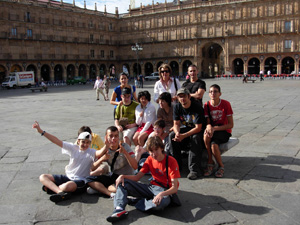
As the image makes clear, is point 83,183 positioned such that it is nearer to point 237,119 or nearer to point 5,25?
point 237,119

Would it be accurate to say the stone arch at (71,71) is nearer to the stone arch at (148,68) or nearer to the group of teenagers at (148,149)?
the stone arch at (148,68)

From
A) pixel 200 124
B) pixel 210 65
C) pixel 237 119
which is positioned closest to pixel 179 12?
pixel 210 65

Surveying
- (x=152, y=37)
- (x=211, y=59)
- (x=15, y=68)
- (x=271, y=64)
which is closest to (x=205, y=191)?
(x=15, y=68)

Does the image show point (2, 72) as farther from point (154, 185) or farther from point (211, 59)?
point (154, 185)

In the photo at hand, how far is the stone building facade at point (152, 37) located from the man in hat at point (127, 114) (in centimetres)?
4102

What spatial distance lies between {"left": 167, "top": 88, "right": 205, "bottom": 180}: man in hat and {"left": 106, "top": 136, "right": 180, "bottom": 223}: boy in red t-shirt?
900mm

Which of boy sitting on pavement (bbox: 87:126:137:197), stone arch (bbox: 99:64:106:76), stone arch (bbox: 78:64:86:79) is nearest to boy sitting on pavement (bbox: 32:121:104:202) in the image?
boy sitting on pavement (bbox: 87:126:137:197)

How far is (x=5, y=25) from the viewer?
42.3 m

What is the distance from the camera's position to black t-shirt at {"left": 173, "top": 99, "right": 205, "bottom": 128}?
4.80m

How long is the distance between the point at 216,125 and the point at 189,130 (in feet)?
1.45

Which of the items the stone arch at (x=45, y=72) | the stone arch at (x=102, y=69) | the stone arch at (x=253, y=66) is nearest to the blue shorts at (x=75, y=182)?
the stone arch at (x=45, y=72)

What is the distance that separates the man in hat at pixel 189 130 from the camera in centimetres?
470

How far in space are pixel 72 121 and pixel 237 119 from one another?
16.3ft

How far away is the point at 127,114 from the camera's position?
224 inches
